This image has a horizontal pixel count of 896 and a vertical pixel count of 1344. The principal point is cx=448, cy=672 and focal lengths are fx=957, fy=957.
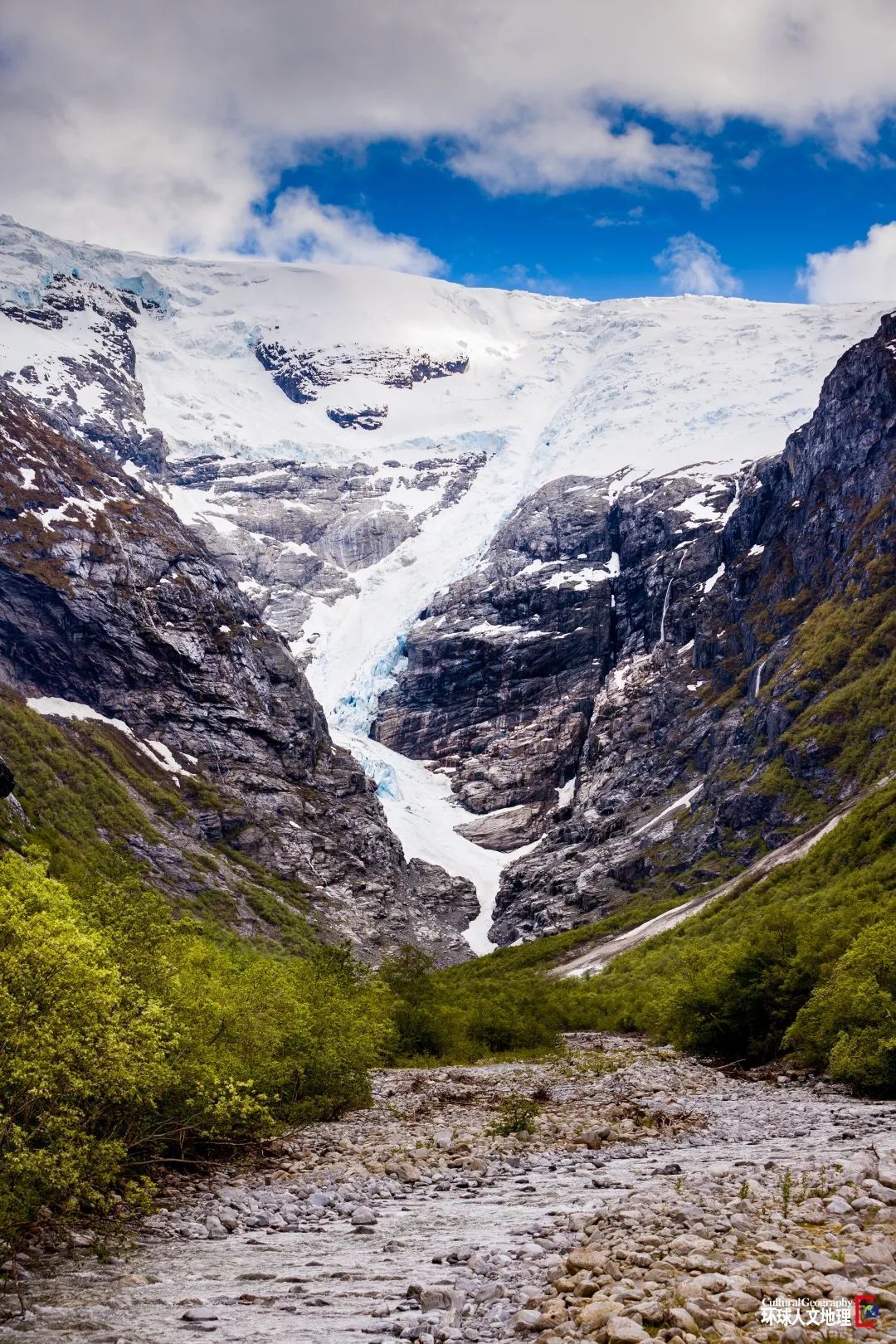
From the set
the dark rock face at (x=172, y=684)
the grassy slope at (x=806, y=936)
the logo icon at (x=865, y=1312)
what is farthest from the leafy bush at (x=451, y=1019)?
the dark rock face at (x=172, y=684)

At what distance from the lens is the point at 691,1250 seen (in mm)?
13680

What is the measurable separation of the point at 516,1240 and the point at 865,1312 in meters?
8.42

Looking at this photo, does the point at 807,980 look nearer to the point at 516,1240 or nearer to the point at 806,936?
the point at 806,936

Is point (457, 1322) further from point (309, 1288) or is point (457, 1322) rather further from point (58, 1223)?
point (58, 1223)

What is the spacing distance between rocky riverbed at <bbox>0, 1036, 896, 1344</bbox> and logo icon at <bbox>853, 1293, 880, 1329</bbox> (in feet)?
0.35

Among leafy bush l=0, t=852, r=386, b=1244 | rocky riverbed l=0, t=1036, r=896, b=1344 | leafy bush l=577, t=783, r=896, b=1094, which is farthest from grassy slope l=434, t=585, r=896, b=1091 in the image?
leafy bush l=0, t=852, r=386, b=1244

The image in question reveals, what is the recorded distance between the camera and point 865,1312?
10312mm

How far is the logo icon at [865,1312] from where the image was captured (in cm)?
1011

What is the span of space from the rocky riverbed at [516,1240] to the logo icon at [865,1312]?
0.11 meters

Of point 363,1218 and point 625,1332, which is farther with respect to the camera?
point 363,1218

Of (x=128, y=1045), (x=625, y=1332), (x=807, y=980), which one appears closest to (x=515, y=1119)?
(x=128, y=1045)

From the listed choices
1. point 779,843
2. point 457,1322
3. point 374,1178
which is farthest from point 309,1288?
point 779,843

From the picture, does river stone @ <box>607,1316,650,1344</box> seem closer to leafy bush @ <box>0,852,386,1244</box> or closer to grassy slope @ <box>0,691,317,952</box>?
leafy bush @ <box>0,852,386,1244</box>

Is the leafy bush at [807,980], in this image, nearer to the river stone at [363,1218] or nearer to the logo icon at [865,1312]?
the river stone at [363,1218]
